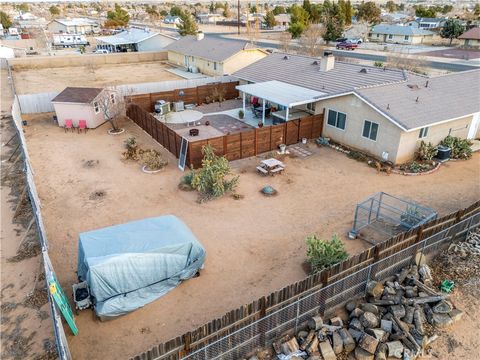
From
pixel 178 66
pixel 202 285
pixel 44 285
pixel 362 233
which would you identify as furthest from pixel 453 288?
pixel 178 66

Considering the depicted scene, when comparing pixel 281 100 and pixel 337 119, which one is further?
pixel 281 100

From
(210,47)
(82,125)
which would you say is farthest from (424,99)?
(210,47)

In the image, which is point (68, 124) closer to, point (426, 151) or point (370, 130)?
point (370, 130)

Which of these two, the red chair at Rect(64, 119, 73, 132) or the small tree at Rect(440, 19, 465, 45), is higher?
the small tree at Rect(440, 19, 465, 45)

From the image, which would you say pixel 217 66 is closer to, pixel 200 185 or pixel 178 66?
pixel 178 66

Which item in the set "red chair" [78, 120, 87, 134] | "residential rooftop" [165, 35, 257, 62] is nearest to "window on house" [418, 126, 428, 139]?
"red chair" [78, 120, 87, 134]

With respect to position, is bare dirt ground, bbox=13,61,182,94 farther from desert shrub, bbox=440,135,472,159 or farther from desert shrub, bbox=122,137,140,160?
desert shrub, bbox=440,135,472,159

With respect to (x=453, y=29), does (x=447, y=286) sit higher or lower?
lower
